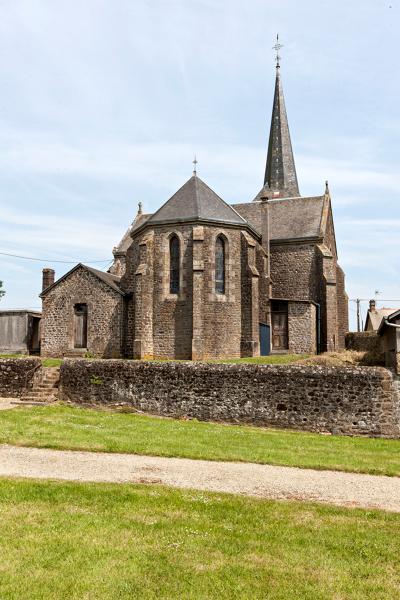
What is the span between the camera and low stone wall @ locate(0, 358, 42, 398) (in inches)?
744

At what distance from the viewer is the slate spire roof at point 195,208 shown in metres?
27.2

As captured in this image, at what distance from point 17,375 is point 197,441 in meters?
9.86

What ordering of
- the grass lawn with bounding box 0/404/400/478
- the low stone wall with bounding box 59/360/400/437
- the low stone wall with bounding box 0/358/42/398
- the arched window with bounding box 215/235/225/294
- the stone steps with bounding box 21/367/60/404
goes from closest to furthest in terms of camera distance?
1. the grass lawn with bounding box 0/404/400/478
2. the low stone wall with bounding box 59/360/400/437
3. the stone steps with bounding box 21/367/60/404
4. the low stone wall with bounding box 0/358/42/398
5. the arched window with bounding box 215/235/225/294

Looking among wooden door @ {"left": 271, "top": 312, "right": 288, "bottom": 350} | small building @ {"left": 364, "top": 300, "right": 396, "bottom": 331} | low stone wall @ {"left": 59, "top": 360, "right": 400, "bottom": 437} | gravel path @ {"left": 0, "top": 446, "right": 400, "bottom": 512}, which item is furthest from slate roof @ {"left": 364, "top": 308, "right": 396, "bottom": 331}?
gravel path @ {"left": 0, "top": 446, "right": 400, "bottom": 512}

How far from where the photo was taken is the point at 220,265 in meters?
27.1

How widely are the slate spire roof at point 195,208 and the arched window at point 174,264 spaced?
1.15 m

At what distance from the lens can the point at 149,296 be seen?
27.0 metres

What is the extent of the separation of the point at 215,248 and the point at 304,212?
426 inches

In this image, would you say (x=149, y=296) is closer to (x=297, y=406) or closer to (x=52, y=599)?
(x=297, y=406)

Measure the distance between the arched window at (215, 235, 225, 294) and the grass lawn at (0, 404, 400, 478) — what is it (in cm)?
A: 1243

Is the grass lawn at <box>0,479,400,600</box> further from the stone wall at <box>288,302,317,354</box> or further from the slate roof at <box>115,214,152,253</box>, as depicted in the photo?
the slate roof at <box>115,214,152,253</box>

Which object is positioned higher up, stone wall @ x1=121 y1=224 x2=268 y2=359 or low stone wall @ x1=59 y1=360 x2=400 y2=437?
stone wall @ x1=121 y1=224 x2=268 y2=359

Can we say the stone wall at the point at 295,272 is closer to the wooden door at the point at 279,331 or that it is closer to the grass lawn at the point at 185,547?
the wooden door at the point at 279,331

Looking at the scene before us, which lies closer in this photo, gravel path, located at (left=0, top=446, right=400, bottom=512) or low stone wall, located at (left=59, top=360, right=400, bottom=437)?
gravel path, located at (left=0, top=446, right=400, bottom=512)
